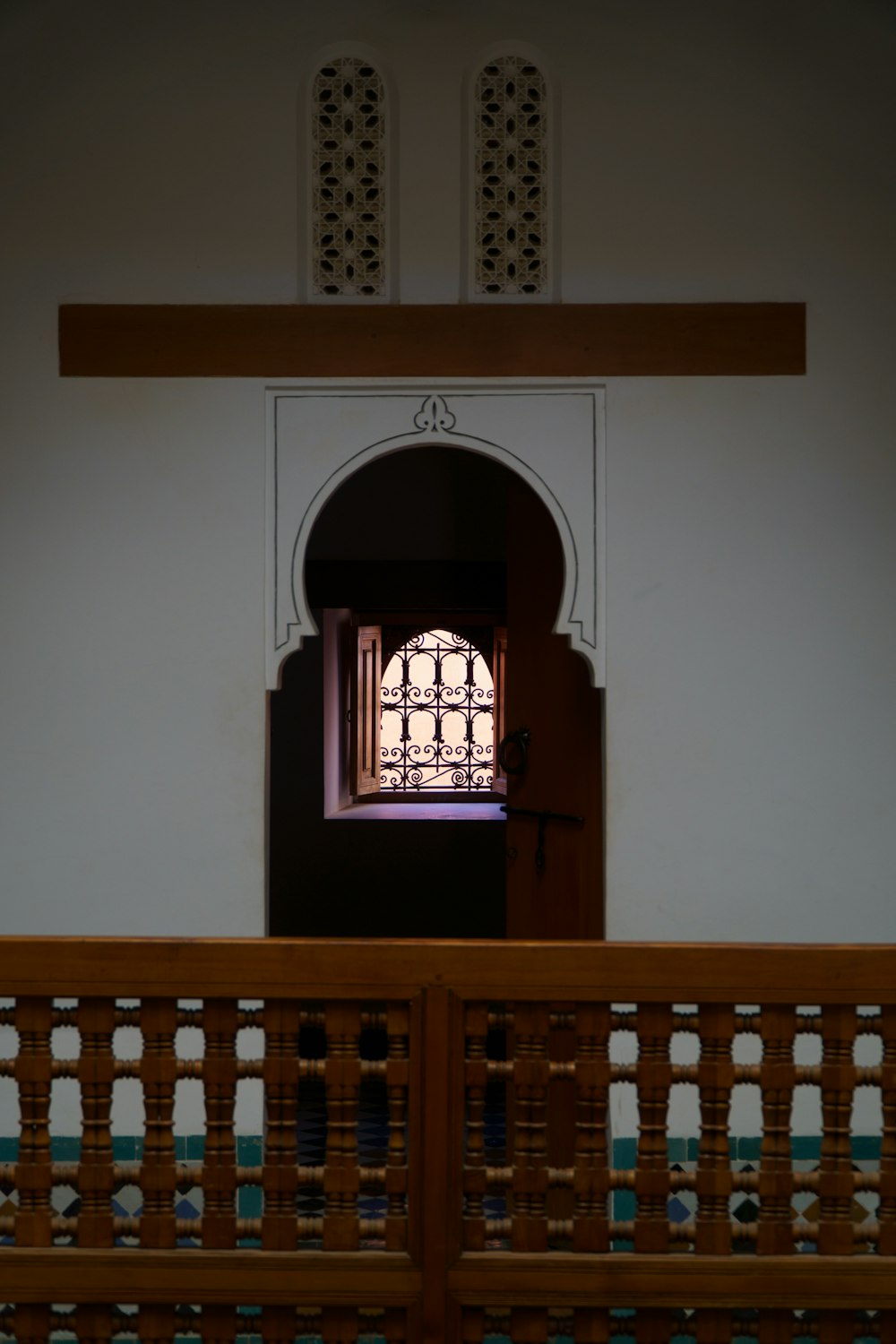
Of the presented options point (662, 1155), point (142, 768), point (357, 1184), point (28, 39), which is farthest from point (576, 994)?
point (28, 39)

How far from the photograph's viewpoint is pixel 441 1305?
7.52ft

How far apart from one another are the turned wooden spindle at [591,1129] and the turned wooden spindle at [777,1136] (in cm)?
26

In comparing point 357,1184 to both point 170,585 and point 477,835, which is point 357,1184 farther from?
point 477,835

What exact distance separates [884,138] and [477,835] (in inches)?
156

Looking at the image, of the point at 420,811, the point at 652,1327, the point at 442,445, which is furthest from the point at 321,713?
the point at 652,1327

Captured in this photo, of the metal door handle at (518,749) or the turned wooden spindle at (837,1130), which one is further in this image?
the metal door handle at (518,749)

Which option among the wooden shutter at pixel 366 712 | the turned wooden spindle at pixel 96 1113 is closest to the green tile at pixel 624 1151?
the turned wooden spindle at pixel 96 1113

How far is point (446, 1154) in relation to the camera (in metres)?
2.30

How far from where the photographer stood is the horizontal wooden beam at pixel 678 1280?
229cm

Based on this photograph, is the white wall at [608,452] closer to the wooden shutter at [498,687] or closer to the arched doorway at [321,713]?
the arched doorway at [321,713]

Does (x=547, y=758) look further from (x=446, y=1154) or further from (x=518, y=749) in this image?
(x=446, y=1154)

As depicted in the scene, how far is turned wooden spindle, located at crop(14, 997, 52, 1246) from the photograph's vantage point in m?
2.33

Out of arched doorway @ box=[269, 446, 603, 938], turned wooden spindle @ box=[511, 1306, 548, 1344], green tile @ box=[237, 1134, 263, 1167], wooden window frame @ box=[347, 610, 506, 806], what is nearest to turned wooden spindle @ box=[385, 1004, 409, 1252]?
turned wooden spindle @ box=[511, 1306, 548, 1344]

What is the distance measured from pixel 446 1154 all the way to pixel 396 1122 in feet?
0.34
